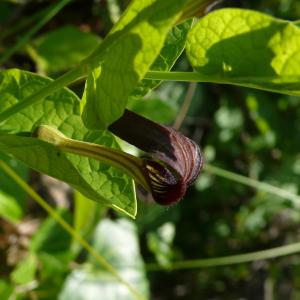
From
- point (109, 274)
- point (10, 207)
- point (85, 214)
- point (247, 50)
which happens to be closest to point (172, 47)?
point (247, 50)

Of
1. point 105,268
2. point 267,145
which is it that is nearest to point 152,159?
point 105,268

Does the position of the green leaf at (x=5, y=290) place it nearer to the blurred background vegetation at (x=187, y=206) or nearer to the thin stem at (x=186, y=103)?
the blurred background vegetation at (x=187, y=206)

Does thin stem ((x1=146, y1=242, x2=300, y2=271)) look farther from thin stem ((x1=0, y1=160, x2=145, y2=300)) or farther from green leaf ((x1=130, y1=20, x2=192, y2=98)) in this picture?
green leaf ((x1=130, y1=20, x2=192, y2=98))

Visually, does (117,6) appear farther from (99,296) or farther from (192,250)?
(192,250)

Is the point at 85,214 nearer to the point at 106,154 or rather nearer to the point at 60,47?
the point at 60,47

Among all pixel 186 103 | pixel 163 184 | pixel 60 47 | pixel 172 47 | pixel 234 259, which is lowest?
pixel 163 184
